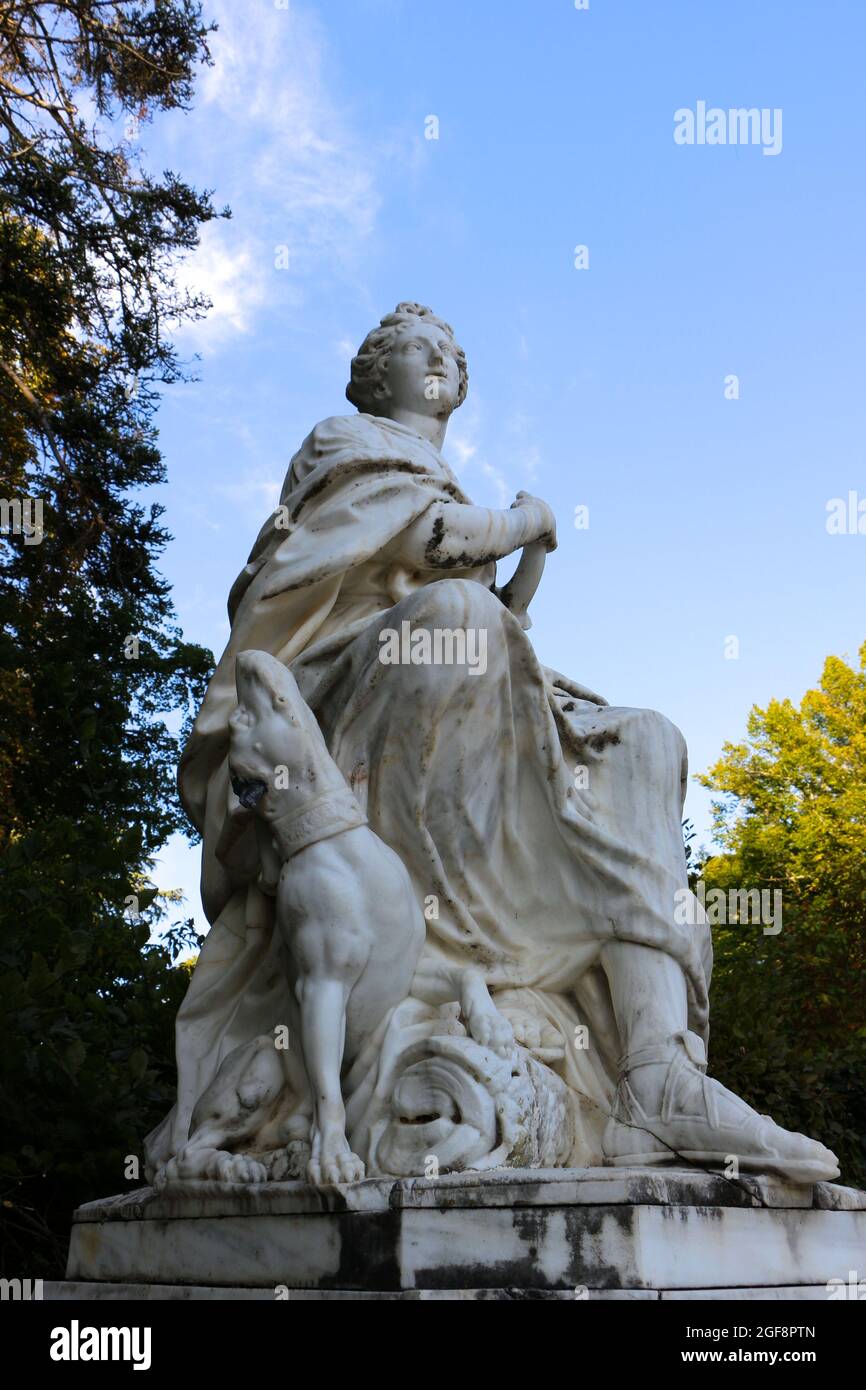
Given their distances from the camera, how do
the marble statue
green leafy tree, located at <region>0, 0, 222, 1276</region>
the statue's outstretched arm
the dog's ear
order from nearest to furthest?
the marble statue < the dog's ear < the statue's outstretched arm < green leafy tree, located at <region>0, 0, 222, 1276</region>

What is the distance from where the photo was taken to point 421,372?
4410 mm

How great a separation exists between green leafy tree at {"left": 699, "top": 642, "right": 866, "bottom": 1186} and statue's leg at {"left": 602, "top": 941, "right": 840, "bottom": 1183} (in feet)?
13.0

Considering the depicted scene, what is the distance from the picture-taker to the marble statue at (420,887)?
3.12 metres

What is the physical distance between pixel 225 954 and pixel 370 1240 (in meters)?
1.16

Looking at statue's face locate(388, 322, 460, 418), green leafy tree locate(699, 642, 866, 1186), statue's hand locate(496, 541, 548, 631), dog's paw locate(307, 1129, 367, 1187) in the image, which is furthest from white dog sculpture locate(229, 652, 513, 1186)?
green leafy tree locate(699, 642, 866, 1186)

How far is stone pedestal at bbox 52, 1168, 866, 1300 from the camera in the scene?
8.66 feet

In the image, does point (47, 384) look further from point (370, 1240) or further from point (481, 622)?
point (370, 1240)

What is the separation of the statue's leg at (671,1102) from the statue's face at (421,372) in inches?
70.9

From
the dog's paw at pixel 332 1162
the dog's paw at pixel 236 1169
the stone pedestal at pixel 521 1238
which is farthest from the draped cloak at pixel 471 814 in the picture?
the dog's paw at pixel 332 1162

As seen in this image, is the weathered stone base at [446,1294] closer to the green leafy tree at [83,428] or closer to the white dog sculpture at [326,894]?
the white dog sculpture at [326,894]

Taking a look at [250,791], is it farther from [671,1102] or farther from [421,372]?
[421,372]

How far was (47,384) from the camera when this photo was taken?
11.3 meters

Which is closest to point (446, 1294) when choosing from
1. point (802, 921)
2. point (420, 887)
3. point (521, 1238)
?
point (521, 1238)

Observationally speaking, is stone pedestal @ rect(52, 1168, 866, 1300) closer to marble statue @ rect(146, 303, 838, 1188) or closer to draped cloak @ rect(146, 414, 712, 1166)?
marble statue @ rect(146, 303, 838, 1188)
